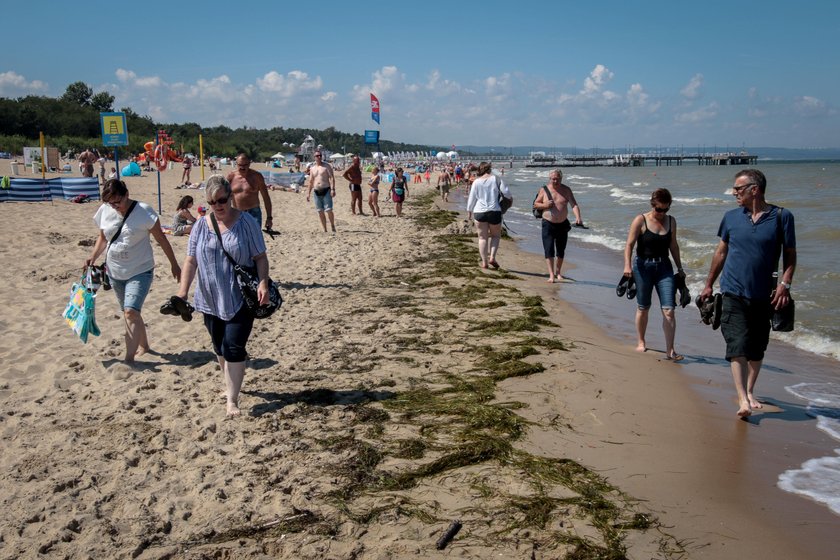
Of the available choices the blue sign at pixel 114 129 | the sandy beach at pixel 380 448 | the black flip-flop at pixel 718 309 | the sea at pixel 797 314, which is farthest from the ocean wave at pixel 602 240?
the blue sign at pixel 114 129

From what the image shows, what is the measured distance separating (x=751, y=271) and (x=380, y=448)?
273 centimetres

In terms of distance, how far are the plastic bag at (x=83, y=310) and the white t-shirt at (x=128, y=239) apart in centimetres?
21

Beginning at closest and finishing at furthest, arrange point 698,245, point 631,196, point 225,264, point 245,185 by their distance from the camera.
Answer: point 225,264
point 245,185
point 698,245
point 631,196

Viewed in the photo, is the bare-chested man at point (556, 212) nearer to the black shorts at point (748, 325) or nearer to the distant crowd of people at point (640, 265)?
the distant crowd of people at point (640, 265)

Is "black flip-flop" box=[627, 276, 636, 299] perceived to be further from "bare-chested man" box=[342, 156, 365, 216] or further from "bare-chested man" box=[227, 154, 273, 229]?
"bare-chested man" box=[342, 156, 365, 216]

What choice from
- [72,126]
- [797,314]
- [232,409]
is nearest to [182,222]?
[232,409]

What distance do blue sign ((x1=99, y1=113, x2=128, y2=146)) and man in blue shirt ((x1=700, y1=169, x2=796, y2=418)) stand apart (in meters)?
12.5

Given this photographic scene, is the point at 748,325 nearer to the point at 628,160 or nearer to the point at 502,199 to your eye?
the point at 502,199

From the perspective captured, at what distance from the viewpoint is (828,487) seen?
367 cm

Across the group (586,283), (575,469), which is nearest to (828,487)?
(575,469)

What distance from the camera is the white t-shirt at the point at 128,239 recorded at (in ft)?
17.0

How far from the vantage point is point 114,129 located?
13672mm

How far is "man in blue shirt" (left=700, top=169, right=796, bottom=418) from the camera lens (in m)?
4.29

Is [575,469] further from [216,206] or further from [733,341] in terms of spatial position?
[216,206]
